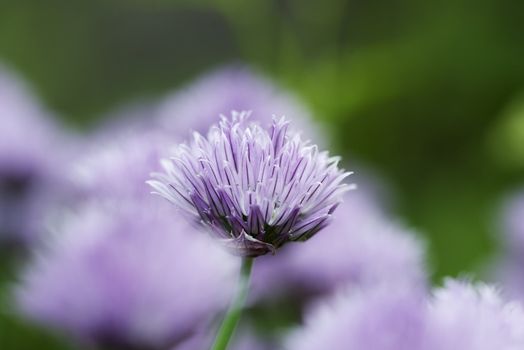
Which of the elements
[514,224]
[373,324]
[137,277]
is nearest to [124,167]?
[137,277]

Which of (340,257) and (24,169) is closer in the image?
(340,257)

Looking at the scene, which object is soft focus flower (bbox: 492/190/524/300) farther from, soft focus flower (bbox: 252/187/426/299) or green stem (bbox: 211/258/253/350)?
green stem (bbox: 211/258/253/350)

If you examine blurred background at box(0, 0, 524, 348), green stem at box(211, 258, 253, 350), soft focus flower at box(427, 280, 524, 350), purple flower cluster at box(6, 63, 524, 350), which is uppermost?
blurred background at box(0, 0, 524, 348)

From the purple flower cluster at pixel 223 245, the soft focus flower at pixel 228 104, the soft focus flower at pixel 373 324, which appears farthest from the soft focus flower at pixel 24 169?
the soft focus flower at pixel 373 324

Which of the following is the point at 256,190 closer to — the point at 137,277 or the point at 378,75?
the point at 137,277

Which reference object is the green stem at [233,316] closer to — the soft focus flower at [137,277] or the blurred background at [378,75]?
the soft focus flower at [137,277]

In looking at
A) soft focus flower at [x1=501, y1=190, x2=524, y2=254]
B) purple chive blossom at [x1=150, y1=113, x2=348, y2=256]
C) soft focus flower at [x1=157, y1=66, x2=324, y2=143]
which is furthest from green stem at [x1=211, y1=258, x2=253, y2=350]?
soft focus flower at [x1=501, y1=190, x2=524, y2=254]
